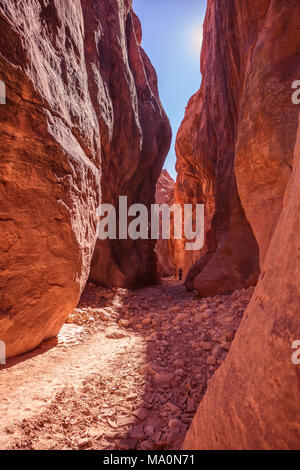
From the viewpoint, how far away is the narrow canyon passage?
164cm

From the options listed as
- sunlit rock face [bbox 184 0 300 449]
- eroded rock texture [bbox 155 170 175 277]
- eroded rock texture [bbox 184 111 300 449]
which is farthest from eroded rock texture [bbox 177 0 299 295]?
eroded rock texture [bbox 155 170 175 277]

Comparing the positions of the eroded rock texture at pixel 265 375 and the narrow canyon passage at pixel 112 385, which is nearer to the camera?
the eroded rock texture at pixel 265 375

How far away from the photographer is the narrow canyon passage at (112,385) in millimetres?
1641

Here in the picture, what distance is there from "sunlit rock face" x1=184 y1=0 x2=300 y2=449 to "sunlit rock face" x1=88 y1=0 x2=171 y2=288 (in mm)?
2944

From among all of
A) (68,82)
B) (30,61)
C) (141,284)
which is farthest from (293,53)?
(141,284)

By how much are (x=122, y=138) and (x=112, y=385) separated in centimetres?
856

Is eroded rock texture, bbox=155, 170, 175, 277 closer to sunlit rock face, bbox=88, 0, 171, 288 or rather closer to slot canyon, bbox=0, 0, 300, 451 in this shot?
sunlit rock face, bbox=88, 0, 171, 288

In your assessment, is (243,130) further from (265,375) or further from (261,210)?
(265,375)

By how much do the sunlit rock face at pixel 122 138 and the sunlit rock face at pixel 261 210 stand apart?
2.94 m

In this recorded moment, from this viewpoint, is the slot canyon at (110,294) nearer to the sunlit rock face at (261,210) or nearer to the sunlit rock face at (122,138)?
the sunlit rock face at (261,210)

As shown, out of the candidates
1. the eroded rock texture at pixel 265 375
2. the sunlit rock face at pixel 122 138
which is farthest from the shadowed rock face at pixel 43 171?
the sunlit rock face at pixel 122 138

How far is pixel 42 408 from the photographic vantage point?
6.12ft

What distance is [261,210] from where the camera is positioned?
4352 mm

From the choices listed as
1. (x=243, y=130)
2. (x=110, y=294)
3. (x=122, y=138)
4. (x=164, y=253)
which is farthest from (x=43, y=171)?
(x=164, y=253)
